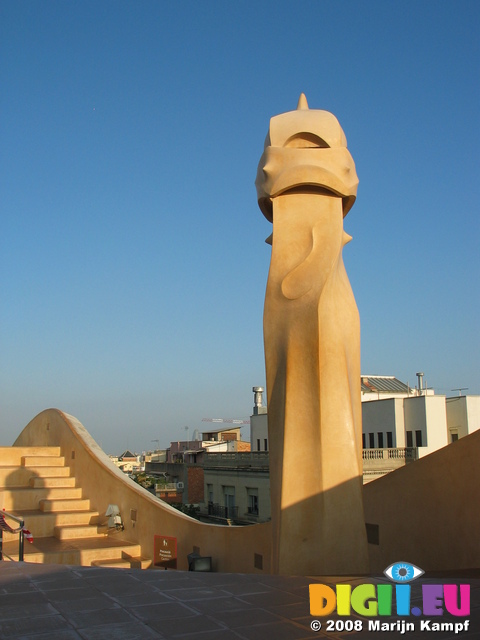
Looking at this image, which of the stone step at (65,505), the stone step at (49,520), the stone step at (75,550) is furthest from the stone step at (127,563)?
the stone step at (65,505)

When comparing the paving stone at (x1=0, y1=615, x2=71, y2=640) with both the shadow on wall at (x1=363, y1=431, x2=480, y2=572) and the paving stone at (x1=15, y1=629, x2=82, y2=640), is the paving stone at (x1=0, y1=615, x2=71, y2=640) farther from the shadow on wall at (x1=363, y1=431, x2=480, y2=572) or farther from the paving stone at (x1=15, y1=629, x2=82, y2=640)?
the shadow on wall at (x1=363, y1=431, x2=480, y2=572)

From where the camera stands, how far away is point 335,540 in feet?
23.7

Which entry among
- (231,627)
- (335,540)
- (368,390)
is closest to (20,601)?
(231,627)

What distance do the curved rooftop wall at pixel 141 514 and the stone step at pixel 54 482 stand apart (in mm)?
184

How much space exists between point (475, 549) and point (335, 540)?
5.62ft

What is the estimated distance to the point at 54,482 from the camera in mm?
14422

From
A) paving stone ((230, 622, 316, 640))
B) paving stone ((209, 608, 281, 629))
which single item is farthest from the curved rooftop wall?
paving stone ((230, 622, 316, 640))

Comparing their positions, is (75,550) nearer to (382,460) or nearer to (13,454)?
(13,454)

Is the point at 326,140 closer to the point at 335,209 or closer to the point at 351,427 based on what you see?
the point at 335,209

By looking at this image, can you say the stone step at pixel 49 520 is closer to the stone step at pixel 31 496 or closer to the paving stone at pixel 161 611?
the stone step at pixel 31 496

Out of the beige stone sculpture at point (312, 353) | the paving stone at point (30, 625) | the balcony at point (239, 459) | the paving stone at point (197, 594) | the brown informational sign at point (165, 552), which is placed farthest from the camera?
the balcony at point (239, 459)

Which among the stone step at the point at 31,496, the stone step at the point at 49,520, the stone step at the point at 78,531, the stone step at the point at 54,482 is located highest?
the stone step at the point at 54,482

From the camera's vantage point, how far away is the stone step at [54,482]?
14.2m

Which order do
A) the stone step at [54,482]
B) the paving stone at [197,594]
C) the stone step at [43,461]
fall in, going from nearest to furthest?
the paving stone at [197,594], the stone step at [54,482], the stone step at [43,461]
